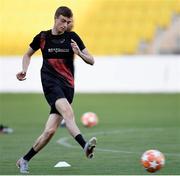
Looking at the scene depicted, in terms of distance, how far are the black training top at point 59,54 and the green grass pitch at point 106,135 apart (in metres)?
1.37

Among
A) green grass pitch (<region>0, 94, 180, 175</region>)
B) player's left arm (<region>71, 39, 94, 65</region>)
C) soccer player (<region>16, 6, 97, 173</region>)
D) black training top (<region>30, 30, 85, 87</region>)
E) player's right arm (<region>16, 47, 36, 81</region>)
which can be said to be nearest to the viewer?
player's left arm (<region>71, 39, 94, 65</region>)

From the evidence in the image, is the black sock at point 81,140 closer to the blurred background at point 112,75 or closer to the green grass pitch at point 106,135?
the green grass pitch at point 106,135

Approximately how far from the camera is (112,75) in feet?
108

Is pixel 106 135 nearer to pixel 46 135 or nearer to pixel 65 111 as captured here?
pixel 46 135

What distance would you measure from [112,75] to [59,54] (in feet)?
73.8

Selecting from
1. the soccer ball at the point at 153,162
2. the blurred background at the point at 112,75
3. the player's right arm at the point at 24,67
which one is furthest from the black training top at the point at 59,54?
the blurred background at the point at 112,75

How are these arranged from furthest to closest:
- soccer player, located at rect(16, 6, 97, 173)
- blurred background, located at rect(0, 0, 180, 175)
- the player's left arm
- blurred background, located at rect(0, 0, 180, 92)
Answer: blurred background, located at rect(0, 0, 180, 92) < blurred background, located at rect(0, 0, 180, 175) < soccer player, located at rect(16, 6, 97, 173) < the player's left arm

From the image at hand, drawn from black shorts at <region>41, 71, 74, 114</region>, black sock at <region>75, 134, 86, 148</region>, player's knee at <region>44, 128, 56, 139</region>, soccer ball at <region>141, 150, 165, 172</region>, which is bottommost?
soccer ball at <region>141, 150, 165, 172</region>

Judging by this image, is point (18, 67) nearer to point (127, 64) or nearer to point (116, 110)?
point (127, 64)

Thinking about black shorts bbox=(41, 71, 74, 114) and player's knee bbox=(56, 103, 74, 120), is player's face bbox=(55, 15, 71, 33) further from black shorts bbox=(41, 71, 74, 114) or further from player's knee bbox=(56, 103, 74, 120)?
player's knee bbox=(56, 103, 74, 120)

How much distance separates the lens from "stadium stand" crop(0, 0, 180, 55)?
121ft

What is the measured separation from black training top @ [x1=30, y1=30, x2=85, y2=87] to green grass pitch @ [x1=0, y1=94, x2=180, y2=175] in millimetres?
1374

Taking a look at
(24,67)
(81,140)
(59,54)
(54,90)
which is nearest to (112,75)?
(24,67)

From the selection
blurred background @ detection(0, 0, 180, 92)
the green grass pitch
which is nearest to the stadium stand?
blurred background @ detection(0, 0, 180, 92)
